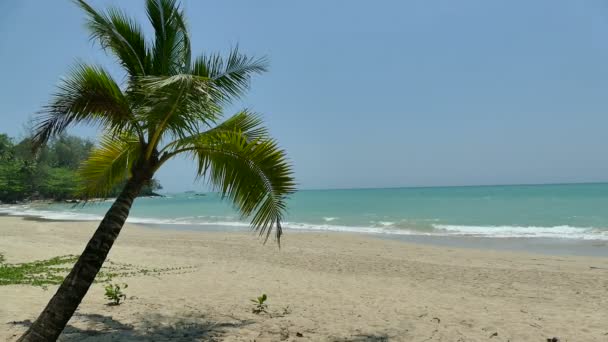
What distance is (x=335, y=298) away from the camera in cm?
773

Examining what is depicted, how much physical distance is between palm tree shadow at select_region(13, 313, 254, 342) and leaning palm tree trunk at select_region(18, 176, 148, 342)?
93cm

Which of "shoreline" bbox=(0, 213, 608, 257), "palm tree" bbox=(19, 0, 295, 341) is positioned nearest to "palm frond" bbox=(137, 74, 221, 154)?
"palm tree" bbox=(19, 0, 295, 341)

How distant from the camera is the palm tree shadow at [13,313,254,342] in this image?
4.86 meters

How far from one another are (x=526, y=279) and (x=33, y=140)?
9659mm

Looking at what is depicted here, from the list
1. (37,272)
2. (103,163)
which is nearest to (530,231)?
(37,272)

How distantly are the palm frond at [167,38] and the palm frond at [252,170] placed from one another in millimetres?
919

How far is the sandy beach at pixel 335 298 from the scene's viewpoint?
17.9ft

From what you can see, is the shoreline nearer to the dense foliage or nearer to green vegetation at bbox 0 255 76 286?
green vegetation at bbox 0 255 76 286

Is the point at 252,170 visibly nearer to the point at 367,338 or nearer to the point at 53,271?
the point at 367,338

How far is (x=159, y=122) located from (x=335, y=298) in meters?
4.77

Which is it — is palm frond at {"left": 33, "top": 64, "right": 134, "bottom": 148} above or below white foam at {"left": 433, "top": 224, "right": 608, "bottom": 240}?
above

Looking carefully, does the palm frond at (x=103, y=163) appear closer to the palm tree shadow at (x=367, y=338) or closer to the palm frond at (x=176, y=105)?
the palm frond at (x=176, y=105)

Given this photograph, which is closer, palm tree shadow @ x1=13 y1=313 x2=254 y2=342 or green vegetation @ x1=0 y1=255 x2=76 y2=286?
palm tree shadow @ x1=13 y1=313 x2=254 y2=342

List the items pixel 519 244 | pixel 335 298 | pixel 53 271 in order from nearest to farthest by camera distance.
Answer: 1. pixel 335 298
2. pixel 53 271
3. pixel 519 244
